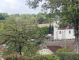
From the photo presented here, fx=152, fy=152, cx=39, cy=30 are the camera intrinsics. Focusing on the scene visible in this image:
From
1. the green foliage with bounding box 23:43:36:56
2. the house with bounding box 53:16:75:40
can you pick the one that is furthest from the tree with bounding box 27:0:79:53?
the house with bounding box 53:16:75:40

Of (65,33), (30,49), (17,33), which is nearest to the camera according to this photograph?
(17,33)

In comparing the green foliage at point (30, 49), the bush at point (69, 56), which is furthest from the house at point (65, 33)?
the bush at point (69, 56)

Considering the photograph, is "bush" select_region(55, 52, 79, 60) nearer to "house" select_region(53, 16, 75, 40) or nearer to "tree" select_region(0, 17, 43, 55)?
"tree" select_region(0, 17, 43, 55)

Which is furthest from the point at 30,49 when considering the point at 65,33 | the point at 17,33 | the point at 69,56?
the point at 65,33

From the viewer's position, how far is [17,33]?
16375 millimetres

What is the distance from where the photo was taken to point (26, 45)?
16750mm

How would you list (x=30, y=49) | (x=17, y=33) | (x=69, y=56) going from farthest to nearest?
(x=30, y=49) → (x=17, y=33) → (x=69, y=56)

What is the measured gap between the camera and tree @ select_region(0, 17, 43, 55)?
52.8 ft

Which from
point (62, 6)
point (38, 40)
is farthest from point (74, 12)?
point (38, 40)

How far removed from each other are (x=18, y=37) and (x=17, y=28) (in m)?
0.99

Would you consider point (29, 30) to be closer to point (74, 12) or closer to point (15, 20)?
point (15, 20)

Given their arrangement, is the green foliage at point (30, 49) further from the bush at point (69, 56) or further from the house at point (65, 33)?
the house at point (65, 33)

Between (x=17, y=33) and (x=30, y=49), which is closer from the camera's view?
(x=17, y=33)

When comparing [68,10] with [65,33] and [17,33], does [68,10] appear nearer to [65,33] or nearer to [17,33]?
[17,33]
